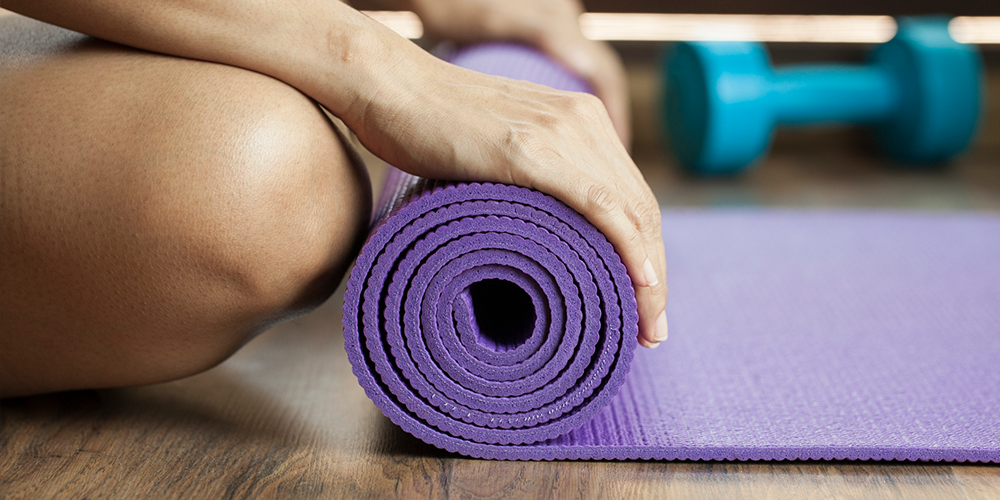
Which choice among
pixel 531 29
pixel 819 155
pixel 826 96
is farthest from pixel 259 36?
pixel 819 155

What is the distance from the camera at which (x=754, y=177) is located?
8.63 ft

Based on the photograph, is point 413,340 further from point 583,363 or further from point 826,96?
point 826,96

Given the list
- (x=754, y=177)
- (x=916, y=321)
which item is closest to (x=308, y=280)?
(x=916, y=321)

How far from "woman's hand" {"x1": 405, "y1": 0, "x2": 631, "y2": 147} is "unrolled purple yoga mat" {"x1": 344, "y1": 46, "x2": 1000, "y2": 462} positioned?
656 millimetres

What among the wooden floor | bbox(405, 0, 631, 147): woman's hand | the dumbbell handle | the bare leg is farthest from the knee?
the dumbbell handle

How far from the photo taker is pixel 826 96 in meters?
2.51

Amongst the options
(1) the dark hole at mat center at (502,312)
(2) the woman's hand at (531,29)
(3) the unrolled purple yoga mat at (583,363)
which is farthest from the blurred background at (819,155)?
(1) the dark hole at mat center at (502,312)

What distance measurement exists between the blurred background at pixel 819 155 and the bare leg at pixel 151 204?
5.24 ft

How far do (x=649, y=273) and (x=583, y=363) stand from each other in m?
0.13

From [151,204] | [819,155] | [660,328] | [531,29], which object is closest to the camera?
[151,204]

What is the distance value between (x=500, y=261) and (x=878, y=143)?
2446 millimetres

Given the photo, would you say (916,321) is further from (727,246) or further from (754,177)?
(754,177)

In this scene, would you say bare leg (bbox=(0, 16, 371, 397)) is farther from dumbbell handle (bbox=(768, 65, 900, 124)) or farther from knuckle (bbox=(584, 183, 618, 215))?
dumbbell handle (bbox=(768, 65, 900, 124))

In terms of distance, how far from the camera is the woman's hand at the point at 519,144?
82cm
